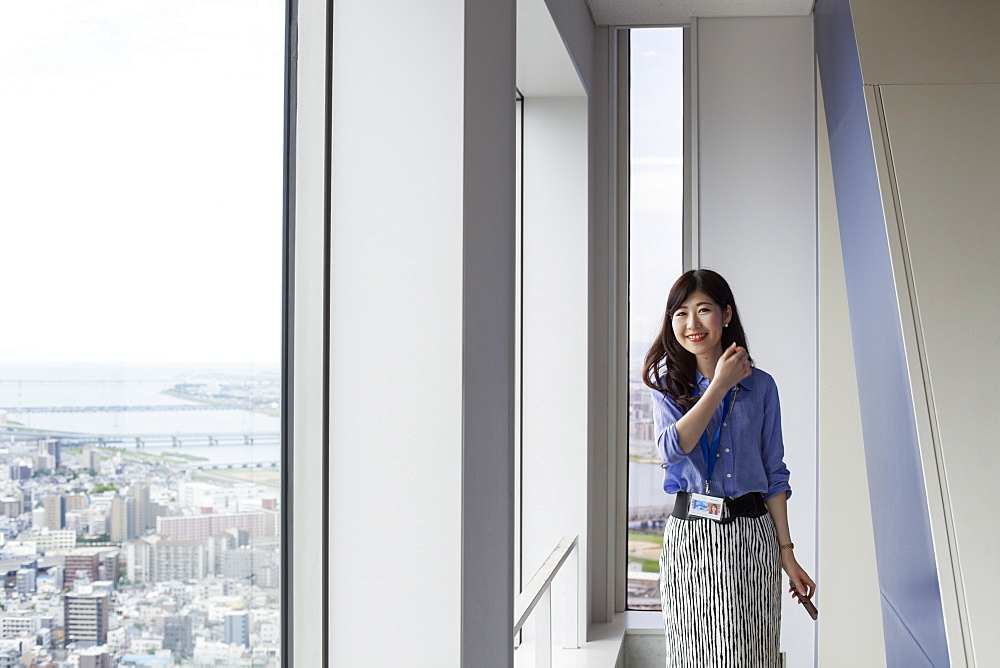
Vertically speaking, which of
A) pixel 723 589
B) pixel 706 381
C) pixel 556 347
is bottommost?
pixel 723 589

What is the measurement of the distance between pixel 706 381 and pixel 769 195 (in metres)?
1.33

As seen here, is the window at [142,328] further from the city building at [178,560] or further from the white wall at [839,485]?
the white wall at [839,485]

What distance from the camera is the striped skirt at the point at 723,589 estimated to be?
6.96 feet

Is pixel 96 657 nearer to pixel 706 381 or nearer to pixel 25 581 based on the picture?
pixel 25 581

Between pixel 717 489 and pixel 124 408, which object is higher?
pixel 124 408

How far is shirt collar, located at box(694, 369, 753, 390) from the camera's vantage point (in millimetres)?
2227

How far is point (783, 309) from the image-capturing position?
3273 mm

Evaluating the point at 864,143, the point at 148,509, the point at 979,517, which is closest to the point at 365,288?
the point at 148,509

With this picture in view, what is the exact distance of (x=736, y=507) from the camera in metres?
2.15

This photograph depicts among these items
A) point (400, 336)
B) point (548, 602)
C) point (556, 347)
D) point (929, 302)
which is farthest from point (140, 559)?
point (556, 347)

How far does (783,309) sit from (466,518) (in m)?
2.21

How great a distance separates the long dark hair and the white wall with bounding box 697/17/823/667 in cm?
105

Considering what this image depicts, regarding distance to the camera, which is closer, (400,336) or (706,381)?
(400,336)

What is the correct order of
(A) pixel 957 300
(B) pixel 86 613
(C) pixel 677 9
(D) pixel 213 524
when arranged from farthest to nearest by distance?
(C) pixel 677 9, (A) pixel 957 300, (D) pixel 213 524, (B) pixel 86 613
